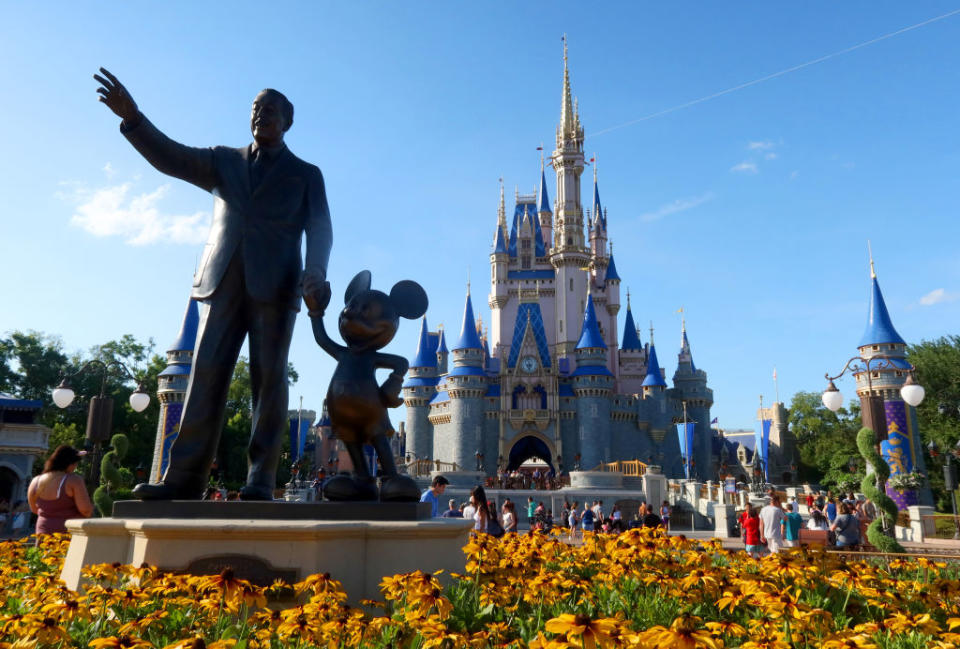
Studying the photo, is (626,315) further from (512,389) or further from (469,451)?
(469,451)

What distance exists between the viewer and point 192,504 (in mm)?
4387

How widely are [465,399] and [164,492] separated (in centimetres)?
4115

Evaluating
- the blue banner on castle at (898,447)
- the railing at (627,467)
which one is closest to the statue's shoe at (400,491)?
the blue banner on castle at (898,447)

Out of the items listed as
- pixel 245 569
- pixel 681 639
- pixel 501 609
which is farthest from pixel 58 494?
pixel 681 639

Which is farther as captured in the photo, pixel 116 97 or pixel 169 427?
pixel 169 427

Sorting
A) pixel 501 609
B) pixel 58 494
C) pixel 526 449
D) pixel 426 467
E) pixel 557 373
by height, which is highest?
pixel 557 373

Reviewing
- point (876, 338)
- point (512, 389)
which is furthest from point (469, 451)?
point (876, 338)

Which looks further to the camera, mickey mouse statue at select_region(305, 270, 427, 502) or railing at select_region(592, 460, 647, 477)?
railing at select_region(592, 460, 647, 477)

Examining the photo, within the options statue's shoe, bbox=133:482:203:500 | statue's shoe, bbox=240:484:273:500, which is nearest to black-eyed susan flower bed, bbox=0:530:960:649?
statue's shoe, bbox=133:482:203:500

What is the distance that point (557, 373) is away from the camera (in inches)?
1879

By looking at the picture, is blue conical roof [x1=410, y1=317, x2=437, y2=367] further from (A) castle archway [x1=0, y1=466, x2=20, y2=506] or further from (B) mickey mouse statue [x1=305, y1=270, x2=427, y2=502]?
(B) mickey mouse statue [x1=305, y1=270, x2=427, y2=502]

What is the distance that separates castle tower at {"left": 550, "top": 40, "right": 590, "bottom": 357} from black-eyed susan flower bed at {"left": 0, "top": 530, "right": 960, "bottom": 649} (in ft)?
157

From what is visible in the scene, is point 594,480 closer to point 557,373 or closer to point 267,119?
point 557,373

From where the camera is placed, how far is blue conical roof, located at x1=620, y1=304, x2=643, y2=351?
5306 cm
